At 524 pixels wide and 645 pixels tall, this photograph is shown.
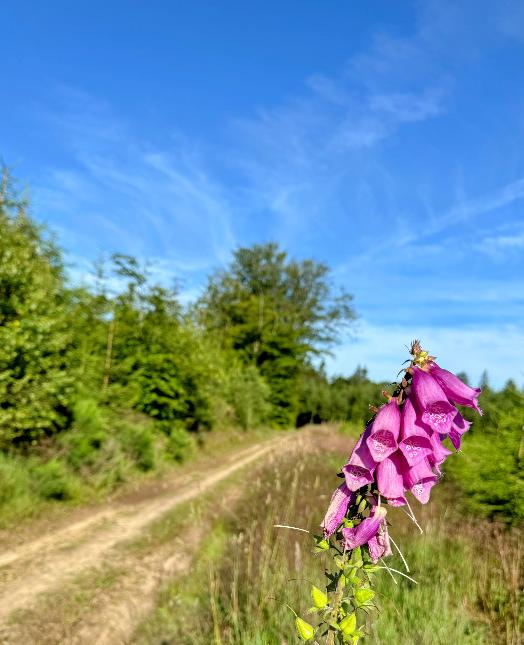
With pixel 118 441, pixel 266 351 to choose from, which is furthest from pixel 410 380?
pixel 266 351

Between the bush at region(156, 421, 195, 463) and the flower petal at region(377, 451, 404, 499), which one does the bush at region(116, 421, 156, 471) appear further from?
the flower petal at region(377, 451, 404, 499)

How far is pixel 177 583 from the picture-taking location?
7.05 meters

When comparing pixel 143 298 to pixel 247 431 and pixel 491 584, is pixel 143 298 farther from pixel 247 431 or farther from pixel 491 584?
pixel 491 584

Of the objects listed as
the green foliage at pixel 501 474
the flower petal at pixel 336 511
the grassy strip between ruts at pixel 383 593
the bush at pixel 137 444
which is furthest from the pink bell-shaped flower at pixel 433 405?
the bush at pixel 137 444

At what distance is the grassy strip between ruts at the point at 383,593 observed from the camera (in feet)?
13.3

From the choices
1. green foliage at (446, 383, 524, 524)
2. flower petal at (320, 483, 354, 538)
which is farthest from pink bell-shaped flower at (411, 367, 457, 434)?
green foliage at (446, 383, 524, 524)

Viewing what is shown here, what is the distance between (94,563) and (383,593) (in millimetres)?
4994

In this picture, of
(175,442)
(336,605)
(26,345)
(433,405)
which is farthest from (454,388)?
(175,442)

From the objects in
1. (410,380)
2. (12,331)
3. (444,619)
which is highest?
(12,331)

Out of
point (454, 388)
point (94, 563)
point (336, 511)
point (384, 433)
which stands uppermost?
point (454, 388)

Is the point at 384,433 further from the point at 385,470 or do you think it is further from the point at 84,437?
the point at 84,437

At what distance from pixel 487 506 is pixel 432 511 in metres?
0.95

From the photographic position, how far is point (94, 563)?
7.72 metres

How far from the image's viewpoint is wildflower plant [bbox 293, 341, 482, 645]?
156 centimetres
